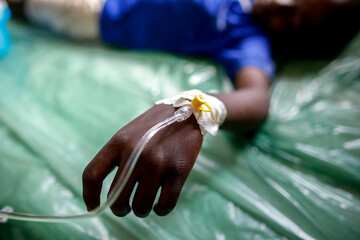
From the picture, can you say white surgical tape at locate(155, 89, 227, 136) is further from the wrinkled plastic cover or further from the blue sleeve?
the blue sleeve

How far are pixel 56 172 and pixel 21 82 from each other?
458 mm

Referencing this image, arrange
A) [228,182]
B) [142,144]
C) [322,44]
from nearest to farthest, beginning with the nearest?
1. [142,144]
2. [228,182]
3. [322,44]

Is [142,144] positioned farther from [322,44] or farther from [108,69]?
[322,44]

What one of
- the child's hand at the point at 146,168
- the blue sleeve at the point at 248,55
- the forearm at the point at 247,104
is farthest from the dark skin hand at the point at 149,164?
the blue sleeve at the point at 248,55

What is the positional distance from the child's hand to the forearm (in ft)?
0.65

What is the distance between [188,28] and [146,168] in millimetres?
742

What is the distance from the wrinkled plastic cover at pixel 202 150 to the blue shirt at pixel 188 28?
7 cm

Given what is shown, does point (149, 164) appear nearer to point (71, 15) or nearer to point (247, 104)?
point (247, 104)

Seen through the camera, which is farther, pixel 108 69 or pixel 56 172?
pixel 108 69

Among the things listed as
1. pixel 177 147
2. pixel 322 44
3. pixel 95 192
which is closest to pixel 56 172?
pixel 95 192

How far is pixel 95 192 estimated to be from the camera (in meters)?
0.44

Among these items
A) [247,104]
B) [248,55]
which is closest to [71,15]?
[248,55]

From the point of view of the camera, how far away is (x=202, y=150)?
2.26ft

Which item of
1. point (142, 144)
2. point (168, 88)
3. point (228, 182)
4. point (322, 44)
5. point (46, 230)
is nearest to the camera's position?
point (142, 144)
